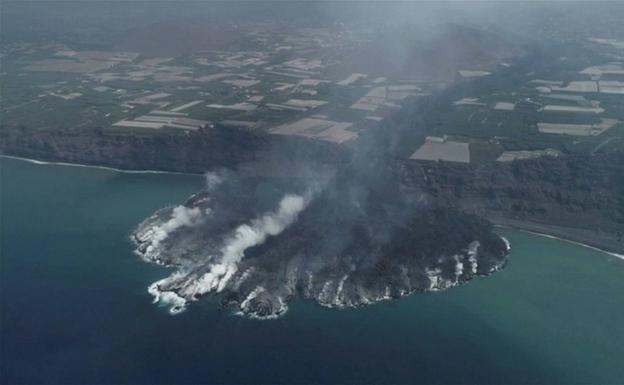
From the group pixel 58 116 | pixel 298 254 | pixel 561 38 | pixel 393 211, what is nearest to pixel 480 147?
pixel 393 211

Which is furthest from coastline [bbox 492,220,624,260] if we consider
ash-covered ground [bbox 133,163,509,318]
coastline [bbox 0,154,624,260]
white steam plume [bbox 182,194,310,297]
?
white steam plume [bbox 182,194,310,297]

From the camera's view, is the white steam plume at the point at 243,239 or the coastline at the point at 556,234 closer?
the white steam plume at the point at 243,239

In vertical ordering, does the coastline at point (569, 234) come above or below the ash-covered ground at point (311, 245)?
below

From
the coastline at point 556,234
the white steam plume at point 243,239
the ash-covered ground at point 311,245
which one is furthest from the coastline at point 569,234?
the white steam plume at point 243,239

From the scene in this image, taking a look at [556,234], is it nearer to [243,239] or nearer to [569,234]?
[569,234]

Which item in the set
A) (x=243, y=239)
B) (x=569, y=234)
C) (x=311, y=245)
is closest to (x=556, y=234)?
(x=569, y=234)

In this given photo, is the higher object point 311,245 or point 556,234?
point 311,245

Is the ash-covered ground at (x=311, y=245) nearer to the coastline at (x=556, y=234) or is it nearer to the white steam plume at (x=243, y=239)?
the white steam plume at (x=243, y=239)
